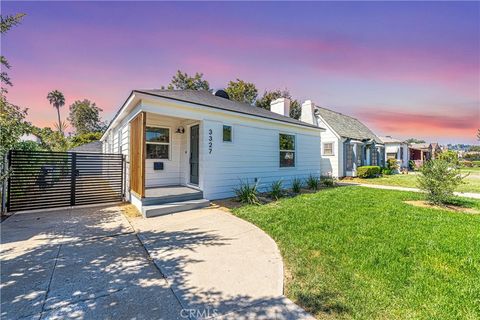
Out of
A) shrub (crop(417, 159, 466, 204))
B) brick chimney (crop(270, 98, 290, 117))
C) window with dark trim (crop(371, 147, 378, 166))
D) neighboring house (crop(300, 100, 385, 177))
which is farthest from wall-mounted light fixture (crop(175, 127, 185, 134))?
window with dark trim (crop(371, 147, 378, 166))

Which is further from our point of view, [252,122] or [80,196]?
[252,122]

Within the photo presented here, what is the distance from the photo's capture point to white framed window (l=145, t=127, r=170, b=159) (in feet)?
Result: 26.5

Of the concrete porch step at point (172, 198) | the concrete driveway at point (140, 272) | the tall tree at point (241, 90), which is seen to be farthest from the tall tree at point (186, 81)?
the concrete driveway at point (140, 272)

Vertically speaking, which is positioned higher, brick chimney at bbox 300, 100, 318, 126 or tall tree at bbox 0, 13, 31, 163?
brick chimney at bbox 300, 100, 318, 126

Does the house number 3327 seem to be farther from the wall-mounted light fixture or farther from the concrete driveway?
the concrete driveway

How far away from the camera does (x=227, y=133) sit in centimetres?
811

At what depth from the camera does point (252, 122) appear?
29.3 feet

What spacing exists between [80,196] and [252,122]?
21.8ft

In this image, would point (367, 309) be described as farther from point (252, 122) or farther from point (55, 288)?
point (252, 122)

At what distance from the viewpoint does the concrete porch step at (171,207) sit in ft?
18.7

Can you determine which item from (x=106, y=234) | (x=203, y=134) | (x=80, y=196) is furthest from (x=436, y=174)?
(x=80, y=196)

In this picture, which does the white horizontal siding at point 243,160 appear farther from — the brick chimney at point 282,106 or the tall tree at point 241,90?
the tall tree at point 241,90

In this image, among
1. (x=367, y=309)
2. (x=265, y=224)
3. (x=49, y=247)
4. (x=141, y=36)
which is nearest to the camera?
(x=367, y=309)

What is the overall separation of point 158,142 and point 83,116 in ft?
147
